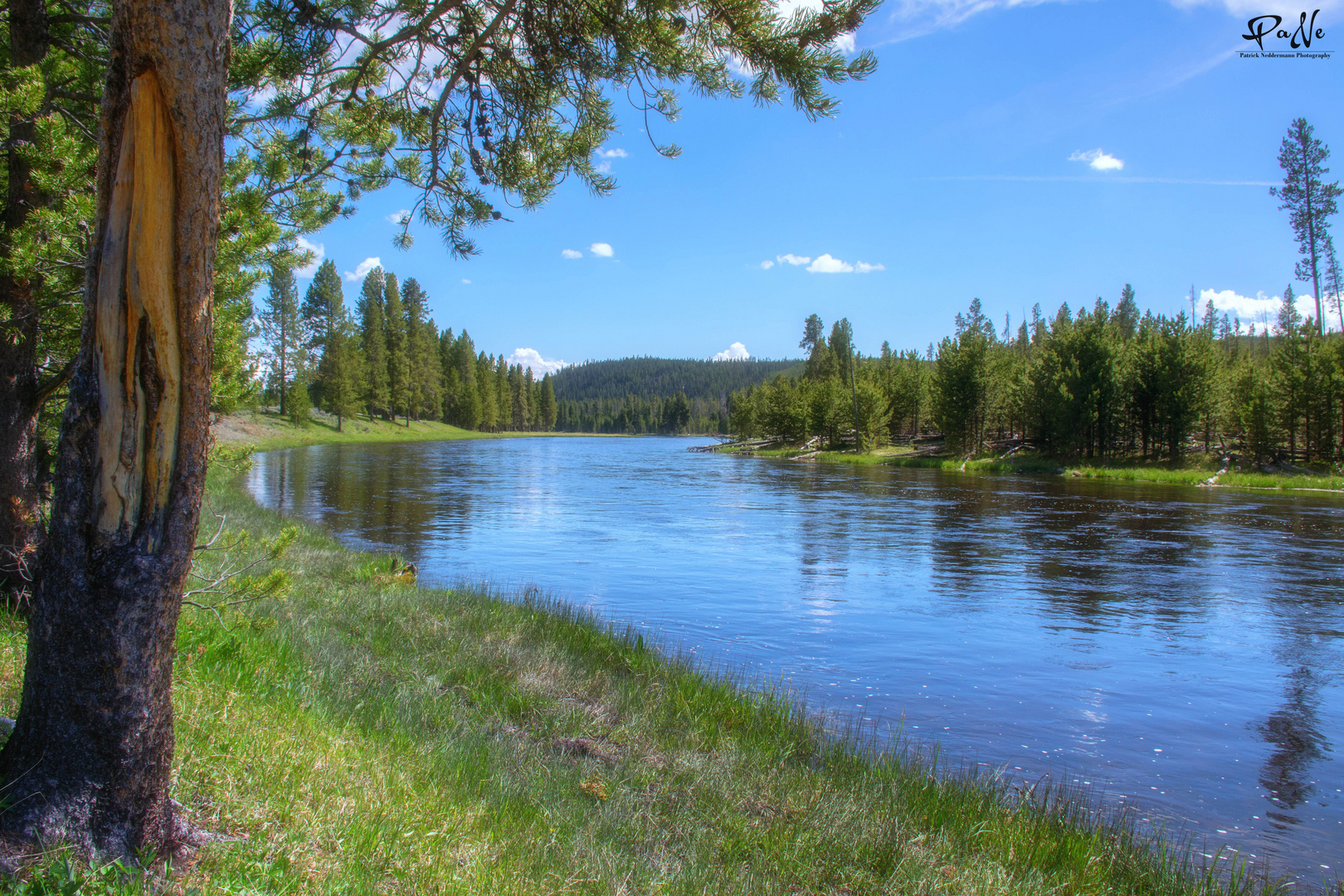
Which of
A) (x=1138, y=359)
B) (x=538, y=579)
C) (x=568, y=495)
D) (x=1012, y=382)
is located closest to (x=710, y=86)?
(x=538, y=579)

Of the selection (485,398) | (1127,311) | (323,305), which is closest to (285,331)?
(323,305)

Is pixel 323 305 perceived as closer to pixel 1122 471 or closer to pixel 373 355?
pixel 373 355

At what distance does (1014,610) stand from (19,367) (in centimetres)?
1360

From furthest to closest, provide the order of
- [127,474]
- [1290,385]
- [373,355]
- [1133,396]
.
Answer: [373,355] < [1133,396] < [1290,385] < [127,474]

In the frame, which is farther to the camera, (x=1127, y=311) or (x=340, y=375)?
(x=1127, y=311)

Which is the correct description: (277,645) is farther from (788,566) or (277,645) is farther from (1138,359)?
(1138,359)

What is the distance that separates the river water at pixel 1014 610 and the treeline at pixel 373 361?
4409 cm

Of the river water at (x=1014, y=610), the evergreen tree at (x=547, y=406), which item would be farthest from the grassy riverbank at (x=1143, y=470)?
the evergreen tree at (x=547, y=406)

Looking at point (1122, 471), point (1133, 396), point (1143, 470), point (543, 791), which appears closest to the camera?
point (543, 791)

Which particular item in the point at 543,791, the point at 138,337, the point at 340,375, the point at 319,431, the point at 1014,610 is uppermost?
the point at 340,375

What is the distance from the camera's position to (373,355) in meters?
78.8

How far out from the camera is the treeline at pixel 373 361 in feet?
228

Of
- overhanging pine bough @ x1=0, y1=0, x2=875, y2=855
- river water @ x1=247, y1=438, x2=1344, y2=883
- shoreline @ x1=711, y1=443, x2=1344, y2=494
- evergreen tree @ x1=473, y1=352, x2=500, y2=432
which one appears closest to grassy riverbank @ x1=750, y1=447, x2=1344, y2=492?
shoreline @ x1=711, y1=443, x2=1344, y2=494

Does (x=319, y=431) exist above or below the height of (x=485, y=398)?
below
